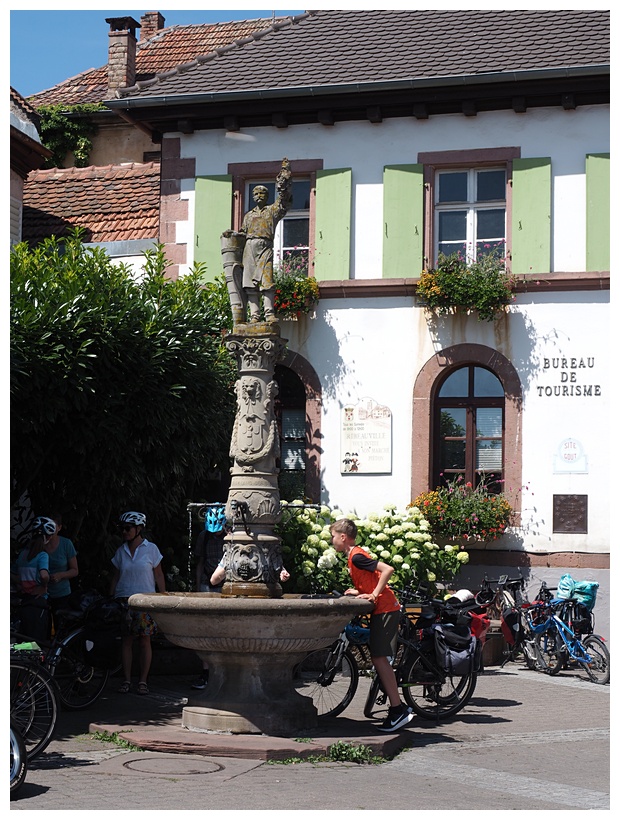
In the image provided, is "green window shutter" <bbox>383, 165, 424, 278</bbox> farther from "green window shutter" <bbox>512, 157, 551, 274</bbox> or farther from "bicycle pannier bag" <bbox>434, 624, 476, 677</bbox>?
"bicycle pannier bag" <bbox>434, 624, 476, 677</bbox>

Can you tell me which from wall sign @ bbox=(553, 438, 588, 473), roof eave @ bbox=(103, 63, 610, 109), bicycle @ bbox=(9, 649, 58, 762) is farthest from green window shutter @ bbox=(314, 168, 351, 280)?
bicycle @ bbox=(9, 649, 58, 762)

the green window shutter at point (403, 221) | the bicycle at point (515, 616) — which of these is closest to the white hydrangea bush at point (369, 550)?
the bicycle at point (515, 616)

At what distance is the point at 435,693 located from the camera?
11.1 m

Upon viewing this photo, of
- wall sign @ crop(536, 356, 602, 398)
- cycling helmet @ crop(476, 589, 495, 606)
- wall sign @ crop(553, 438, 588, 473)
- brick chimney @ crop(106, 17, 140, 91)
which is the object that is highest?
brick chimney @ crop(106, 17, 140, 91)

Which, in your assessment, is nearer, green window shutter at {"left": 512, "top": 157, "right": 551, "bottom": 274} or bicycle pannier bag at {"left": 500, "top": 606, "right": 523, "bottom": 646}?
Answer: bicycle pannier bag at {"left": 500, "top": 606, "right": 523, "bottom": 646}

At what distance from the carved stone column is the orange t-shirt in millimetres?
700

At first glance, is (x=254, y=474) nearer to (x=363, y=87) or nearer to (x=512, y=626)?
(x=512, y=626)

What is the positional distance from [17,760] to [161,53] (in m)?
20.9

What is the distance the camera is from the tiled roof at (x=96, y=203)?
19906 mm

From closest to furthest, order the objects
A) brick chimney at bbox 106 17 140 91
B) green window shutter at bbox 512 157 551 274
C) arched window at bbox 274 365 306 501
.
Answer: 1. green window shutter at bbox 512 157 551 274
2. arched window at bbox 274 365 306 501
3. brick chimney at bbox 106 17 140 91

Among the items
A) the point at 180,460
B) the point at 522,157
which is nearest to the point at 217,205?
the point at 522,157

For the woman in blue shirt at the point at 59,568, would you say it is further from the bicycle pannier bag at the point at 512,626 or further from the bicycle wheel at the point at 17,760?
the bicycle pannier bag at the point at 512,626

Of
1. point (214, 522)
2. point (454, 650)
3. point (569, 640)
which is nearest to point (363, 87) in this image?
point (214, 522)

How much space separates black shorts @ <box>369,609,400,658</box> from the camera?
10.1 meters
